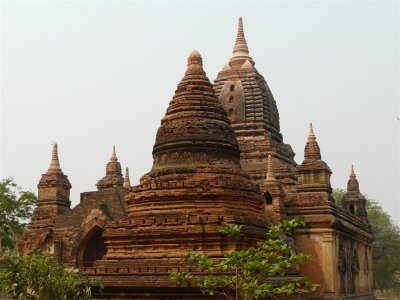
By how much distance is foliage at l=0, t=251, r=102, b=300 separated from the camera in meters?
12.9

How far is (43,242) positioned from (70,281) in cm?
1503

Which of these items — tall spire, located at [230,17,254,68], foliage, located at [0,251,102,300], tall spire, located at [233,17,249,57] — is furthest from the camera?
tall spire, located at [233,17,249,57]

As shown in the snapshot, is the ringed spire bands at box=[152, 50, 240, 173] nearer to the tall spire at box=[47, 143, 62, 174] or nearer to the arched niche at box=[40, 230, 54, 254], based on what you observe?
the arched niche at box=[40, 230, 54, 254]

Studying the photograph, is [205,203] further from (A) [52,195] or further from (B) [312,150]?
(A) [52,195]

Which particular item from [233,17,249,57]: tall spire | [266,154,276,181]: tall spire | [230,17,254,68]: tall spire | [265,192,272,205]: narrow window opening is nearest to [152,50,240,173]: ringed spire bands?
[265,192,272,205]: narrow window opening

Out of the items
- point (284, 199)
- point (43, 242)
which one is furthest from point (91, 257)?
point (284, 199)

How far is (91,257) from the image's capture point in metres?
25.9

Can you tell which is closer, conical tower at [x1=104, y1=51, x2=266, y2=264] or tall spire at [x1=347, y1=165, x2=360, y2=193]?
conical tower at [x1=104, y1=51, x2=266, y2=264]

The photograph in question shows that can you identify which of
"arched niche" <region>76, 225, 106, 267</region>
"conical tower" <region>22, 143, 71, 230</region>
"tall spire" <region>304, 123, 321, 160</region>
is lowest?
"arched niche" <region>76, 225, 106, 267</region>

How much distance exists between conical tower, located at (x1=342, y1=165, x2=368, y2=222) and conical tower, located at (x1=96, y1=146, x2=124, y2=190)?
40.7 ft

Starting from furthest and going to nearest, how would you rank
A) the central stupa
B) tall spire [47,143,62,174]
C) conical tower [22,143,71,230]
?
tall spire [47,143,62,174]
conical tower [22,143,71,230]
the central stupa

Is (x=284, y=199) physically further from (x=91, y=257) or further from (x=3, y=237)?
(x=3, y=237)

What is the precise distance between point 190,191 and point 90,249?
11.8 meters

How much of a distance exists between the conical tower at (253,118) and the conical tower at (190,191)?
41.3ft
